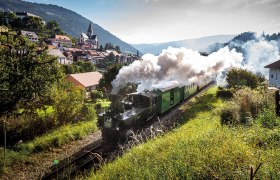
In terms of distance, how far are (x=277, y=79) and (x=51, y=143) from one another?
114ft

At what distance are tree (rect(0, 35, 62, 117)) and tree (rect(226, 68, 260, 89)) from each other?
20852 mm

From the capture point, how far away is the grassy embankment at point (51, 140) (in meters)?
13.3

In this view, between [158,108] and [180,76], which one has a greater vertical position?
[180,76]

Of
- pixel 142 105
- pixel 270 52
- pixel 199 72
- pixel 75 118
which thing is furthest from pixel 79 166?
pixel 270 52

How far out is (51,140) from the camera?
51.2ft

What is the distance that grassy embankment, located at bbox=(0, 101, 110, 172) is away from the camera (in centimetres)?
1329

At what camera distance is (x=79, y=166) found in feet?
41.6

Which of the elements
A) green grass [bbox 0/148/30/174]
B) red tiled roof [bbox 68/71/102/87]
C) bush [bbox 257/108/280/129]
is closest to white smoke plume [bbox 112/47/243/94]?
green grass [bbox 0/148/30/174]

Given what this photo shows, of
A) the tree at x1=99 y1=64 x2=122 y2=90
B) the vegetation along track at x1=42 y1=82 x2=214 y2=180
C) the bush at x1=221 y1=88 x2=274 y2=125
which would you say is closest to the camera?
the vegetation along track at x1=42 y1=82 x2=214 y2=180

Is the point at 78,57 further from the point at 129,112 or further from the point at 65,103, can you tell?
the point at 129,112

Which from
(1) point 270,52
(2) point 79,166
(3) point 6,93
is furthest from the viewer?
(1) point 270,52

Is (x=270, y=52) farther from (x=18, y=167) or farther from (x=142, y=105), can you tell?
(x=18, y=167)

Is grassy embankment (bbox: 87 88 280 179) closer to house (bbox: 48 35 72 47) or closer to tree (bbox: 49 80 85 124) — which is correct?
tree (bbox: 49 80 85 124)

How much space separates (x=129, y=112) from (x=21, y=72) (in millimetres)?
6970
